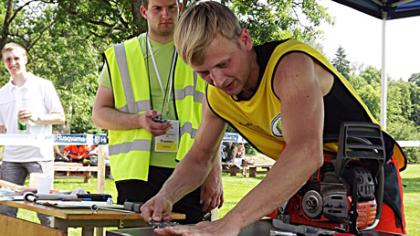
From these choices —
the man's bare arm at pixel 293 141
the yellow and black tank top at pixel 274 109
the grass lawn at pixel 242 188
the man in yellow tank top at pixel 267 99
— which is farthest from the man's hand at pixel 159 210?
the grass lawn at pixel 242 188

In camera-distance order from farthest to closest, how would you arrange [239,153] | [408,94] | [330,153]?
[408,94] < [239,153] < [330,153]

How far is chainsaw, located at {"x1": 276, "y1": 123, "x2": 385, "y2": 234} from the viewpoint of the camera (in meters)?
1.53

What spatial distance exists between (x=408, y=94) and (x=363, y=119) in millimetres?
14844

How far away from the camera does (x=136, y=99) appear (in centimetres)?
273

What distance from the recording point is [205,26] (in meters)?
1.61

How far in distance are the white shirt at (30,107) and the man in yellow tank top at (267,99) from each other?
2.79 m

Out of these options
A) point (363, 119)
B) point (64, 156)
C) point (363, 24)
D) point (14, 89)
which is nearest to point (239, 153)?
point (64, 156)

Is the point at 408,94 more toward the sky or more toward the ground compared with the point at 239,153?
more toward the sky

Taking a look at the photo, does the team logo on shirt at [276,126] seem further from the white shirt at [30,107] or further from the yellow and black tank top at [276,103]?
the white shirt at [30,107]

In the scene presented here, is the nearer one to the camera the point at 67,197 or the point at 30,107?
the point at 67,197

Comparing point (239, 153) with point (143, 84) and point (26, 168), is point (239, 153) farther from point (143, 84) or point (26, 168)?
point (143, 84)

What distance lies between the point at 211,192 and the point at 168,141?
0.27 metres

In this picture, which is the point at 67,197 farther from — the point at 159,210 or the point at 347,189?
the point at 347,189

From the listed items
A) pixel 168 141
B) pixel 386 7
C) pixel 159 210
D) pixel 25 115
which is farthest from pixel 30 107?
pixel 159 210
